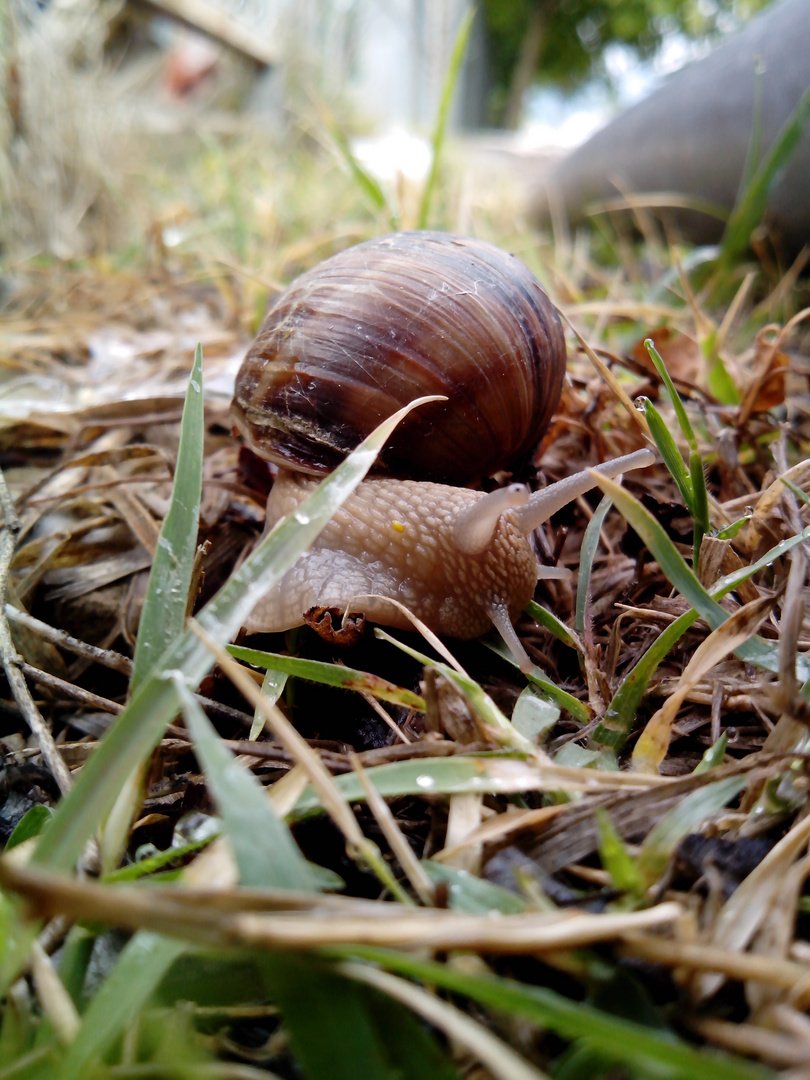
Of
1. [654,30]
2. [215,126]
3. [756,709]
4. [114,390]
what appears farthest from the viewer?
[654,30]

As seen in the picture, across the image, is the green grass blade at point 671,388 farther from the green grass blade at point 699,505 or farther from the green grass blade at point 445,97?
the green grass blade at point 445,97

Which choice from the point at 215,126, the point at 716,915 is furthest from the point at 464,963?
the point at 215,126

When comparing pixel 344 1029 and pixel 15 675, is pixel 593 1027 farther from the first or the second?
pixel 15 675

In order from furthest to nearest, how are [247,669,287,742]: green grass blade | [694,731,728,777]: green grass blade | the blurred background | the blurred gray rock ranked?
the blurred background, the blurred gray rock, [247,669,287,742]: green grass blade, [694,731,728,777]: green grass blade

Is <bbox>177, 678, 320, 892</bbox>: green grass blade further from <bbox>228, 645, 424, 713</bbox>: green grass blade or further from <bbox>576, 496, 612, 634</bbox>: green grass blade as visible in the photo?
<bbox>576, 496, 612, 634</bbox>: green grass blade

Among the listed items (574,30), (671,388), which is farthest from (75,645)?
(574,30)

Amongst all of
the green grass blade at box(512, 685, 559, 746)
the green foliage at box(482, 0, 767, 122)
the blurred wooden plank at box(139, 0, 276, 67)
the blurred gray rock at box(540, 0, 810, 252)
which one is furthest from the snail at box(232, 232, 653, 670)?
the green foliage at box(482, 0, 767, 122)

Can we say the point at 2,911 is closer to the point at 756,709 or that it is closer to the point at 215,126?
the point at 756,709
